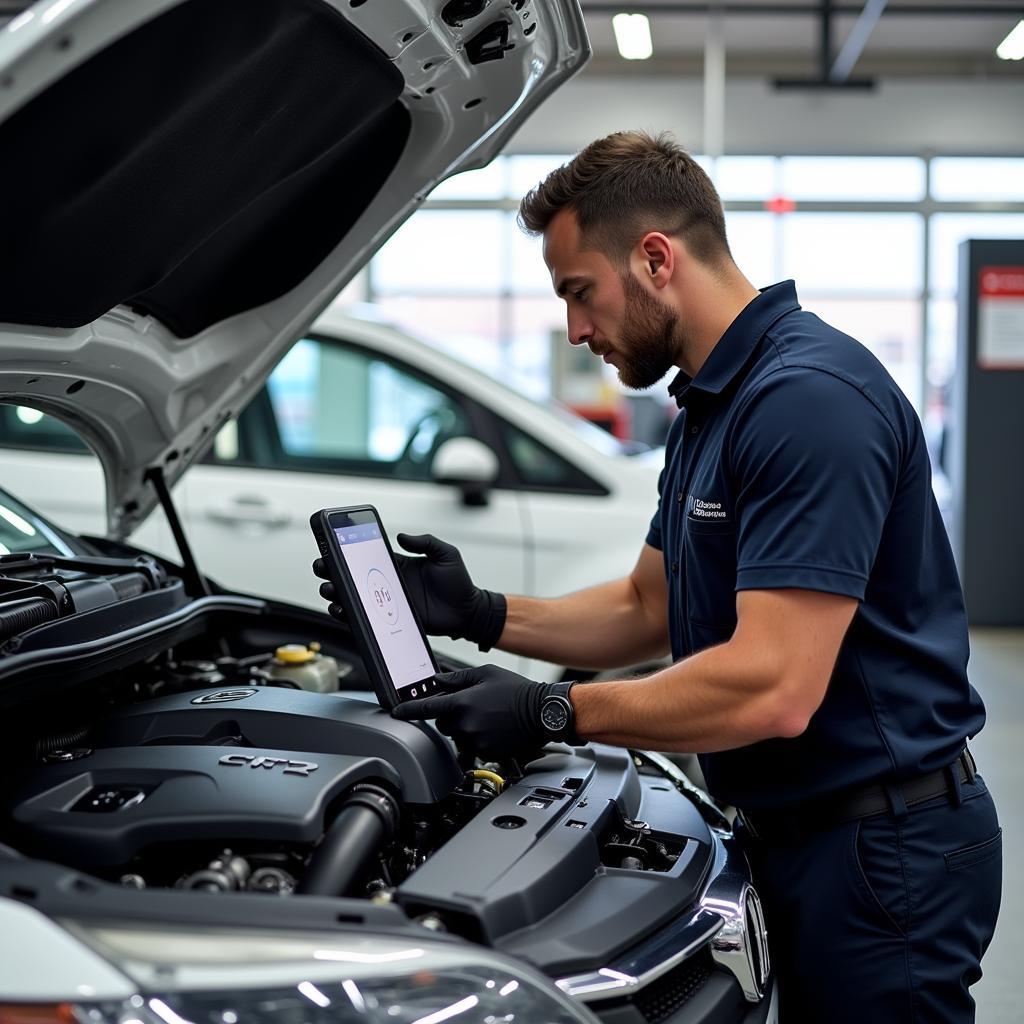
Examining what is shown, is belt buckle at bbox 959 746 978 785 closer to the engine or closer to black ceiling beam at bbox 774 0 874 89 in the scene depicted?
the engine

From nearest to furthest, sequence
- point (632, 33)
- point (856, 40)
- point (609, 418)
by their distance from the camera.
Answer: point (632, 33), point (856, 40), point (609, 418)

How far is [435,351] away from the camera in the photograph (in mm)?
4051

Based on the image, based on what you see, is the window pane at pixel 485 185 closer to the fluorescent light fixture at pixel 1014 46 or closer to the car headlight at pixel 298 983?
the fluorescent light fixture at pixel 1014 46

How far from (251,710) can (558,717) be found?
0.42m

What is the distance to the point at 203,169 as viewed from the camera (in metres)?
1.65

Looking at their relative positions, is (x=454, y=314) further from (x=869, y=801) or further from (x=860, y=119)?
(x=869, y=801)

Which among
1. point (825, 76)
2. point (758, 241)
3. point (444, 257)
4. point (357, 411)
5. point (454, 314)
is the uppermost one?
point (825, 76)

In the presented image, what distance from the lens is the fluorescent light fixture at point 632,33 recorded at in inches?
340

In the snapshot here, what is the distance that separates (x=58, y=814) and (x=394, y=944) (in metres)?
0.49

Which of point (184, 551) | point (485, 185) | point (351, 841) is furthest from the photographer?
point (485, 185)

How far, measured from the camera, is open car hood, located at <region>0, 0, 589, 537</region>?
136 cm

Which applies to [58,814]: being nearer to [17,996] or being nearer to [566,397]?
[17,996]

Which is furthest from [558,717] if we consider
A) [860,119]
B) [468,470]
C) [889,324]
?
[889,324]

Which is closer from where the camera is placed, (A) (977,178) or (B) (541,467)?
(B) (541,467)
